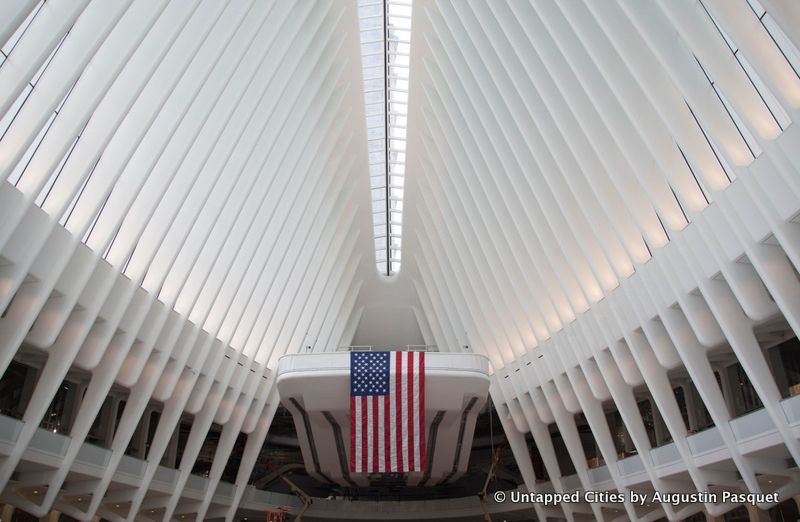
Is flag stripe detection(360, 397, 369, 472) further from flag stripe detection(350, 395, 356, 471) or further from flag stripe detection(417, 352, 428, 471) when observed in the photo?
flag stripe detection(417, 352, 428, 471)

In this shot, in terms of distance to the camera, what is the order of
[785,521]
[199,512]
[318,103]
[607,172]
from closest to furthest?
[607,172], [785,521], [318,103], [199,512]

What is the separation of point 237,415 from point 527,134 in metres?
16.9

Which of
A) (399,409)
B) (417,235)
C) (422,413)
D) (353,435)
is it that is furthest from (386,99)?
(353,435)

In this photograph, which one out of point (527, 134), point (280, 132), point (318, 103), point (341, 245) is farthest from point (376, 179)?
point (527, 134)

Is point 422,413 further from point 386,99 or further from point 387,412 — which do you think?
point 386,99

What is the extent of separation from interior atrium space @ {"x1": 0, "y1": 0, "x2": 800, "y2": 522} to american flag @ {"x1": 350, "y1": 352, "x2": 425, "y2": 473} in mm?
77

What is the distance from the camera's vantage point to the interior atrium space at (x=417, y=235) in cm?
1342

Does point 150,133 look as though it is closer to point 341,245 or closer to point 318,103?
point 318,103

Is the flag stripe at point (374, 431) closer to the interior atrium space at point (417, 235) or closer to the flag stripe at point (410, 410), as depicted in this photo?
the interior atrium space at point (417, 235)

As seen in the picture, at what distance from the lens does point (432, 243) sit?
31266mm

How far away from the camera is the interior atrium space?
44.0 ft

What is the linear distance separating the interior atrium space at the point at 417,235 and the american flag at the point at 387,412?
0.08 metres

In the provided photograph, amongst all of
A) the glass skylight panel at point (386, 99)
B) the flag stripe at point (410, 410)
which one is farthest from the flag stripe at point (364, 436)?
the glass skylight panel at point (386, 99)

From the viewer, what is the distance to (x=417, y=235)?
33.7m
